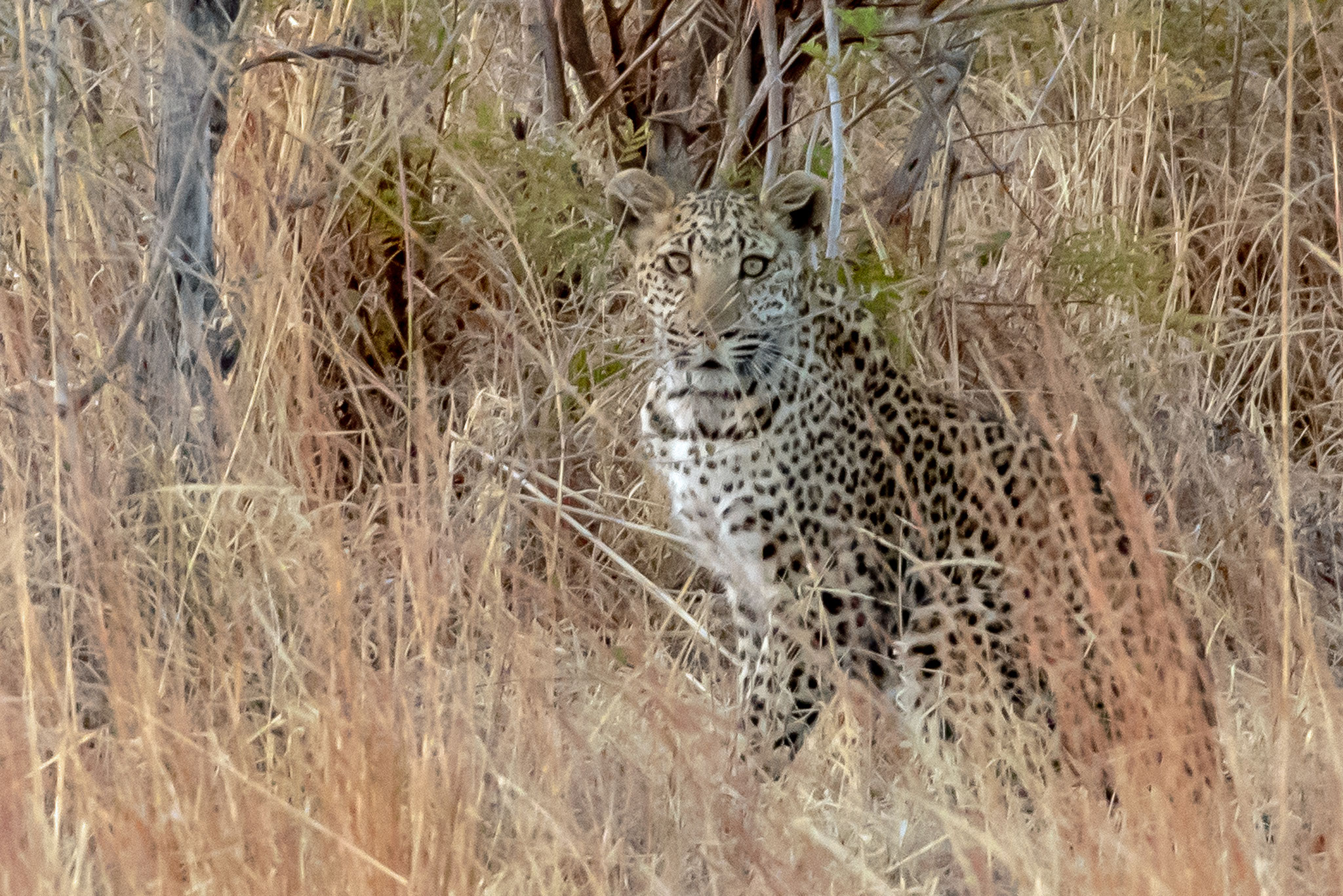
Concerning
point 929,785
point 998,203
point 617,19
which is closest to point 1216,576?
point 929,785

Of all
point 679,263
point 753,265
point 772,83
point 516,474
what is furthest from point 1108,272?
point 516,474

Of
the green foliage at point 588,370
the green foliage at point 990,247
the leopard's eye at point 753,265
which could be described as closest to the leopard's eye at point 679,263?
the leopard's eye at point 753,265

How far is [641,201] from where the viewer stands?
378 cm

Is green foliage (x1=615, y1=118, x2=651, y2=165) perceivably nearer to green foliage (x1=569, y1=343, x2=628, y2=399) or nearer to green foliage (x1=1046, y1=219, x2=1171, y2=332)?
green foliage (x1=569, y1=343, x2=628, y2=399)

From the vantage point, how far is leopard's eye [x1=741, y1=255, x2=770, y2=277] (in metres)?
3.61

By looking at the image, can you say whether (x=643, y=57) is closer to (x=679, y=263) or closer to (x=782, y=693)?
(x=679, y=263)

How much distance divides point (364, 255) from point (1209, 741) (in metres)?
2.64

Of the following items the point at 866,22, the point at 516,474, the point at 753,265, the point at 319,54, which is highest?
the point at 319,54

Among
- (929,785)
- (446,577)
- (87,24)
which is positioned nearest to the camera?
(446,577)

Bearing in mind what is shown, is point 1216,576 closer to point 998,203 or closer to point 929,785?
point 929,785

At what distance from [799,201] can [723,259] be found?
0.24 metres

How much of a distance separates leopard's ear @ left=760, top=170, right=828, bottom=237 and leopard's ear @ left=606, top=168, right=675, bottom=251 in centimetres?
24

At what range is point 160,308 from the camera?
3.40 meters

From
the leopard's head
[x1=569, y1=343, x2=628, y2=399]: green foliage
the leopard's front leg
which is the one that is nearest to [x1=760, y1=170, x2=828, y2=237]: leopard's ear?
the leopard's head
